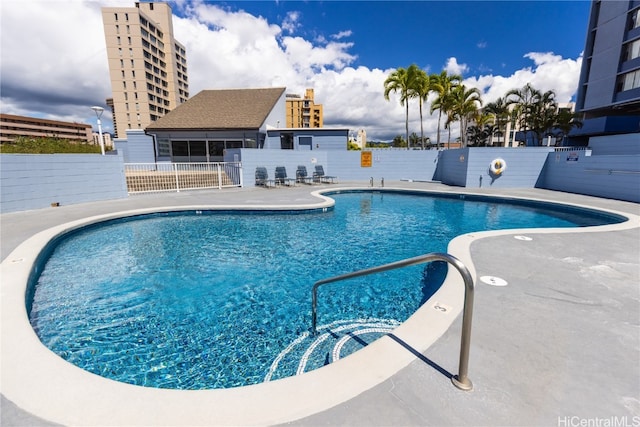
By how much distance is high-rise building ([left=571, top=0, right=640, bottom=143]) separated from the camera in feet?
88.7

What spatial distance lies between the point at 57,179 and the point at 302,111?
73712mm

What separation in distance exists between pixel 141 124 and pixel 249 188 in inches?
1813

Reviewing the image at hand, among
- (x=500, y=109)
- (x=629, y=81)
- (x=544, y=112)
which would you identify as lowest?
(x=544, y=112)

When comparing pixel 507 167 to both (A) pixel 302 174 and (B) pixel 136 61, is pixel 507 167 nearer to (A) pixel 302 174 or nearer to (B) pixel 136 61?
(A) pixel 302 174

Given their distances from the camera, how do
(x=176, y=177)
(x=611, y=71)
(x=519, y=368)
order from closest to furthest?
(x=519, y=368) → (x=176, y=177) → (x=611, y=71)

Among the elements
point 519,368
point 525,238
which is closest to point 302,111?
point 525,238

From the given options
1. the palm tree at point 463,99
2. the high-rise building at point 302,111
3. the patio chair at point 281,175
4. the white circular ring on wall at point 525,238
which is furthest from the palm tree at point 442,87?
the high-rise building at point 302,111

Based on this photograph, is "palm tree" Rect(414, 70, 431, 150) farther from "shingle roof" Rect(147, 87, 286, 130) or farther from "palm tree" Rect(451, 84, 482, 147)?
"shingle roof" Rect(147, 87, 286, 130)

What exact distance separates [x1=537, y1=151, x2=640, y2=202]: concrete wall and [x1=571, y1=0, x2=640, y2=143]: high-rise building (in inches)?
862

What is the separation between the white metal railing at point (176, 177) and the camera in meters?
13.4

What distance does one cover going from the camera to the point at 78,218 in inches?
330

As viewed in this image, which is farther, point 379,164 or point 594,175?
point 379,164

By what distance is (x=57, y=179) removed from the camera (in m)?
9.95

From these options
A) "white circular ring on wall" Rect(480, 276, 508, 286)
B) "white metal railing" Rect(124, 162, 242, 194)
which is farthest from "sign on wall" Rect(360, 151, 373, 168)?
Answer: "white circular ring on wall" Rect(480, 276, 508, 286)
